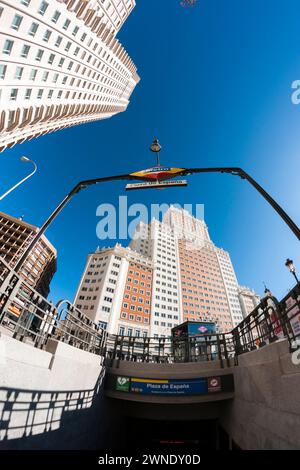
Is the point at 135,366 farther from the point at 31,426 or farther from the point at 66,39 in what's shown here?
the point at 66,39

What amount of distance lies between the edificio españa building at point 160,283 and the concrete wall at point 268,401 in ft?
104

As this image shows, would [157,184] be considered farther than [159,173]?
No

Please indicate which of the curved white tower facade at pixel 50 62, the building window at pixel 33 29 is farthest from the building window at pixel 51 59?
the building window at pixel 33 29

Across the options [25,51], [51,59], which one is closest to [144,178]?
[25,51]

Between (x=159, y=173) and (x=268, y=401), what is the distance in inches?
283

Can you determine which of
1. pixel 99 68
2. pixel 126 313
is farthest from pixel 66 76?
pixel 126 313

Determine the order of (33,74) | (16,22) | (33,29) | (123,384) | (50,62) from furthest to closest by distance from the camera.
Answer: (50,62) → (33,74) → (33,29) → (16,22) → (123,384)

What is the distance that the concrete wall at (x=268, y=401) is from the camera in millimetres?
3549

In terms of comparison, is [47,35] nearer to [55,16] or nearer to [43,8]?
[43,8]

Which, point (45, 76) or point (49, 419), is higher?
point (45, 76)

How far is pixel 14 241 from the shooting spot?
6950 cm

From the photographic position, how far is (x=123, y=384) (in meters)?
7.79
